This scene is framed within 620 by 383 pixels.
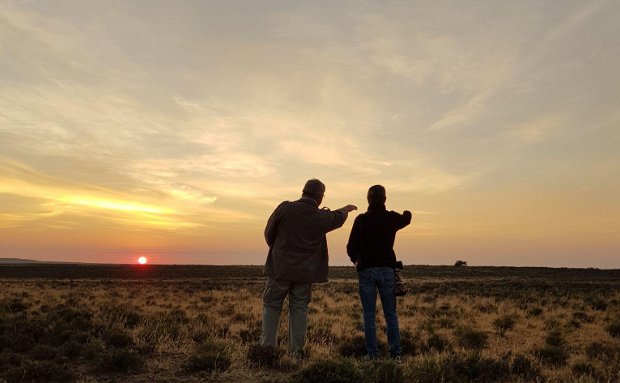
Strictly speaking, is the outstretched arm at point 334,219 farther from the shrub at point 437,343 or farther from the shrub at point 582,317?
the shrub at point 582,317

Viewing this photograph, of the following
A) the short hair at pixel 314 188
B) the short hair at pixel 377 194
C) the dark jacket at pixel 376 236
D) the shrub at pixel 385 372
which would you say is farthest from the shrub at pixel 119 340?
the short hair at pixel 377 194

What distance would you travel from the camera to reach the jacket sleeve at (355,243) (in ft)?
20.8

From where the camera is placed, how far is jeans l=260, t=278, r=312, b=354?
6.34 meters

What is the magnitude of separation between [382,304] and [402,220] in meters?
1.13

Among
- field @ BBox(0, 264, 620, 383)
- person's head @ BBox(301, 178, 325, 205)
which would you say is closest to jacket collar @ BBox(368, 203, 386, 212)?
person's head @ BBox(301, 178, 325, 205)

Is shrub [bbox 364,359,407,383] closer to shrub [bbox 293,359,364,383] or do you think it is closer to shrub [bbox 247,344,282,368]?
shrub [bbox 293,359,364,383]

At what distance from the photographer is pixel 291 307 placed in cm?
640

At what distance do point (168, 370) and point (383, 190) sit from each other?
11.6 feet

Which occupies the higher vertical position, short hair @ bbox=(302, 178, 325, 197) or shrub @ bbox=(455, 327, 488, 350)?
short hair @ bbox=(302, 178, 325, 197)

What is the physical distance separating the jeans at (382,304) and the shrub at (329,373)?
110cm

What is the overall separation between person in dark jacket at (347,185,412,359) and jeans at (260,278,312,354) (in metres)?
0.80

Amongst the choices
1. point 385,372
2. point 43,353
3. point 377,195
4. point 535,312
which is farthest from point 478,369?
point 535,312

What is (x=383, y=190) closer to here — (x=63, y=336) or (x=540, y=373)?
(x=540, y=373)

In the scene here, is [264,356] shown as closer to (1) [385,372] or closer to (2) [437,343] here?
(1) [385,372]
